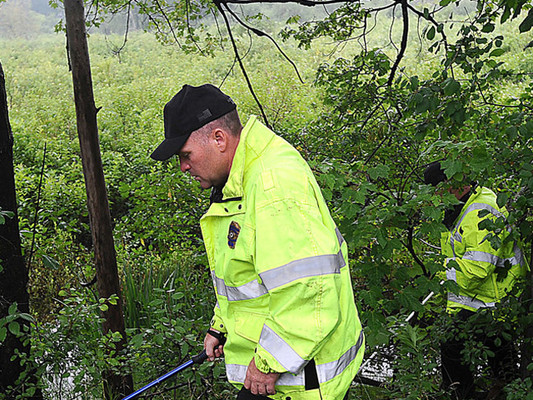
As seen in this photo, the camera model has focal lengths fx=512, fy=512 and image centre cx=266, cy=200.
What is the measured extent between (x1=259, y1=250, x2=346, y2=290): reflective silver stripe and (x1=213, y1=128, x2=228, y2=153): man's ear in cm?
49

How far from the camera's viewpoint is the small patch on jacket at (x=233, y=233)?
1730mm

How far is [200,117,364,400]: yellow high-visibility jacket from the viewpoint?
1.52 metres

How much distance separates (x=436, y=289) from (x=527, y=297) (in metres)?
0.71

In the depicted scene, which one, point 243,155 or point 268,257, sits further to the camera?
point 243,155

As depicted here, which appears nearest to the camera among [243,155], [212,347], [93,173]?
[243,155]

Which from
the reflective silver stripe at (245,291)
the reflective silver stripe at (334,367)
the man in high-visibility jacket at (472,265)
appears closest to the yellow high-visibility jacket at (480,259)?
the man in high-visibility jacket at (472,265)

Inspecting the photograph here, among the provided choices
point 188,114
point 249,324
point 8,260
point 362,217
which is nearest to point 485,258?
point 362,217

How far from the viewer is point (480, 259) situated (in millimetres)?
3113

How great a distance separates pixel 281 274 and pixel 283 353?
0.25 m

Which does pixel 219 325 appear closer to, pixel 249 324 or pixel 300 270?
pixel 249 324

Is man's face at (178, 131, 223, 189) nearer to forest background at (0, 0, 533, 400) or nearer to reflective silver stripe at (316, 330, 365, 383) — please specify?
reflective silver stripe at (316, 330, 365, 383)

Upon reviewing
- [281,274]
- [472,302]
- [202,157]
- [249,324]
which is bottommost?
[472,302]

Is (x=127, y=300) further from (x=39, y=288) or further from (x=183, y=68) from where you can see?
(x=183, y=68)

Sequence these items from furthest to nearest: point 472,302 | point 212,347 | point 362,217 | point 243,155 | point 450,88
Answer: point 472,302, point 362,217, point 450,88, point 212,347, point 243,155
